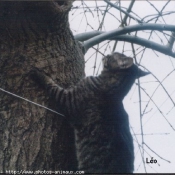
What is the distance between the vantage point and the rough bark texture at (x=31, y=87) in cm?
144

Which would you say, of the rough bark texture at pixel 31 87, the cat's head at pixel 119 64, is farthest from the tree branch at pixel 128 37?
the rough bark texture at pixel 31 87

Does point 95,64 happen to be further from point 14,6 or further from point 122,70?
point 14,6

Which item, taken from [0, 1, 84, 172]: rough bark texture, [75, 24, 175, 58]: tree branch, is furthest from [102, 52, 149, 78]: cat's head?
[0, 1, 84, 172]: rough bark texture

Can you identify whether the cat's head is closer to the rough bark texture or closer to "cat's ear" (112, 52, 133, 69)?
"cat's ear" (112, 52, 133, 69)

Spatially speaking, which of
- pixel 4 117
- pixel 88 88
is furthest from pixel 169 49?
pixel 4 117

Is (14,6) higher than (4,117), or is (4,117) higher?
(14,6)

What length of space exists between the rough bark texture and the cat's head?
0.39m

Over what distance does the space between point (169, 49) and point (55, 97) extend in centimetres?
90

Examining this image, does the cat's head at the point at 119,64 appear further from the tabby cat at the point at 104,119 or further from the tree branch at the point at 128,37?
the tree branch at the point at 128,37

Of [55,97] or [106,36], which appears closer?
[55,97]

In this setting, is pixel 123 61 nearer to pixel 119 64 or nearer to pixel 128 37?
pixel 119 64

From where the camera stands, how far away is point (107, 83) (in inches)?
72.6

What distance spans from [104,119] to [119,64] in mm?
366

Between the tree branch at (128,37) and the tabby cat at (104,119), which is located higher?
the tree branch at (128,37)
